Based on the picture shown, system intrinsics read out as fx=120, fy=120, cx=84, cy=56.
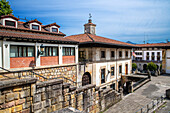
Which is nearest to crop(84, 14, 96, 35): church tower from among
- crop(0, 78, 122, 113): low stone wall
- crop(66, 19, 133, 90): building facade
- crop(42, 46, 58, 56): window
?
crop(66, 19, 133, 90): building facade

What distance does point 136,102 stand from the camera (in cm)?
1376

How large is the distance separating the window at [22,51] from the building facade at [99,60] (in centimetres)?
645

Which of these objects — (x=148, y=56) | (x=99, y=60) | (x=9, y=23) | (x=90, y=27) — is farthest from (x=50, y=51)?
(x=148, y=56)

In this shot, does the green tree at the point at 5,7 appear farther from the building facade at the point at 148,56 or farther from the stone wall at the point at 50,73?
the building facade at the point at 148,56

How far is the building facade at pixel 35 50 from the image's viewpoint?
954 centimetres

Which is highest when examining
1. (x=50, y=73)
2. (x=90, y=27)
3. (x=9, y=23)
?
(x=90, y=27)

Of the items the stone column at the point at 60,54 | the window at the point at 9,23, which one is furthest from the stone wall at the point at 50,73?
the window at the point at 9,23

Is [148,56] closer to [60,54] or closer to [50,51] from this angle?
[60,54]

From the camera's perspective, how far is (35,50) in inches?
439

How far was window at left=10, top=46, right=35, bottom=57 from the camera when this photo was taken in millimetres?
9844

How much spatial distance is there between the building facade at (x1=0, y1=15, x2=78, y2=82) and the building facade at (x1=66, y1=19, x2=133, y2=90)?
2508 mm

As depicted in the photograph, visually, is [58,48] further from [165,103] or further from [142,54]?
[142,54]

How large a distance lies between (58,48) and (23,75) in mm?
4437

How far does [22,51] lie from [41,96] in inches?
234
